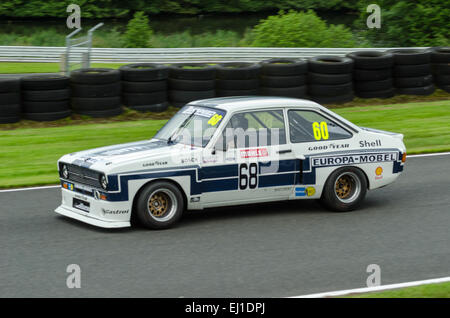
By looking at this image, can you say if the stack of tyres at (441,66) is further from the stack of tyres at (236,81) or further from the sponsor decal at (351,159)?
the sponsor decal at (351,159)

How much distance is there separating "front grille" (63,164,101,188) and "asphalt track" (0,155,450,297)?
1.87 ft

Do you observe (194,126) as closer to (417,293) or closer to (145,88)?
(417,293)

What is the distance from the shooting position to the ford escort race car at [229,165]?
8.25 m

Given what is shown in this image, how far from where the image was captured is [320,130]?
9.38 m

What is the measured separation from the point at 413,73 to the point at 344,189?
989 cm

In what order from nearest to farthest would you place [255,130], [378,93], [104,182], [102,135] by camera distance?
1. [104,182]
2. [255,130]
3. [102,135]
4. [378,93]

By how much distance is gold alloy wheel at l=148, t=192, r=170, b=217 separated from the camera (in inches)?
330

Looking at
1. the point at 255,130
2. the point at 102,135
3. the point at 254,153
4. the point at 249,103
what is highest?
the point at 249,103

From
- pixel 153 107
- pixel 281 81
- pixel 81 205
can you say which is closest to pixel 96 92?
pixel 153 107

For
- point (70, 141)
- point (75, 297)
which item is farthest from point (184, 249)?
point (70, 141)

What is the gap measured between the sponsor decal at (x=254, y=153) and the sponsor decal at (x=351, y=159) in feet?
2.27

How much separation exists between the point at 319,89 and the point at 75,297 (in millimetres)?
12062

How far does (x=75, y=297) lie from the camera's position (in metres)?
6.33

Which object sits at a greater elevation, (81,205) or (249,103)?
(249,103)
